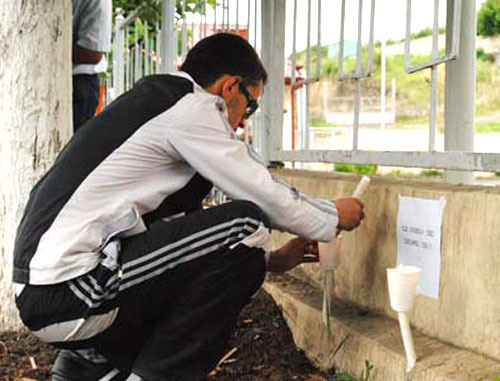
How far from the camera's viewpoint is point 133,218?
2342 mm

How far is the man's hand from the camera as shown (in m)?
2.75

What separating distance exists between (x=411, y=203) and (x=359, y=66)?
2.23 feet

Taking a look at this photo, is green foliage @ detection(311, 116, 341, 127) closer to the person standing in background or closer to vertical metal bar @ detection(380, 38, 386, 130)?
vertical metal bar @ detection(380, 38, 386, 130)

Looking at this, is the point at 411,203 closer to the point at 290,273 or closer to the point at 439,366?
the point at 439,366

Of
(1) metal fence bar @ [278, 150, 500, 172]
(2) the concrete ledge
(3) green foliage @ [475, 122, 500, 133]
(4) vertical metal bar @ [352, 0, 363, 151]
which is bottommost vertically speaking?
(2) the concrete ledge

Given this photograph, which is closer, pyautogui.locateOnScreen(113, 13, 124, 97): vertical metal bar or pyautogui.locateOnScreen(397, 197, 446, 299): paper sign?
pyautogui.locateOnScreen(397, 197, 446, 299): paper sign

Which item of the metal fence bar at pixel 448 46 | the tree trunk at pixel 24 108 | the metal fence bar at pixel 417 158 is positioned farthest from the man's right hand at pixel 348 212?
the tree trunk at pixel 24 108

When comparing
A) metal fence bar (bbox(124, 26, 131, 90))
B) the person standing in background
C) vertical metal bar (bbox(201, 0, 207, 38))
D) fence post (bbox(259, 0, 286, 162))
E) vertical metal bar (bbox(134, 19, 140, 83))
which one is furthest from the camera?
metal fence bar (bbox(124, 26, 131, 90))

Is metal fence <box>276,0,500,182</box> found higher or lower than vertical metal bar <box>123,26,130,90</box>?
lower

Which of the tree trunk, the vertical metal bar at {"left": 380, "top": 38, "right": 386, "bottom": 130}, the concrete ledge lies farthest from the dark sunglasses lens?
the tree trunk

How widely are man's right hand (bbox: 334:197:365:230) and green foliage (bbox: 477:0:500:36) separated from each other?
116 centimetres

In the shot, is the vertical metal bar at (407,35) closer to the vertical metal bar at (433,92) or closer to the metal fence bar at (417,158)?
the vertical metal bar at (433,92)

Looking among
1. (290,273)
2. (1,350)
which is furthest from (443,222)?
(1,350)

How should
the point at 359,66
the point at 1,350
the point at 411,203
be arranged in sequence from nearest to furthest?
the point at 411,203 → the point at 359,66 → the point at 1,350
